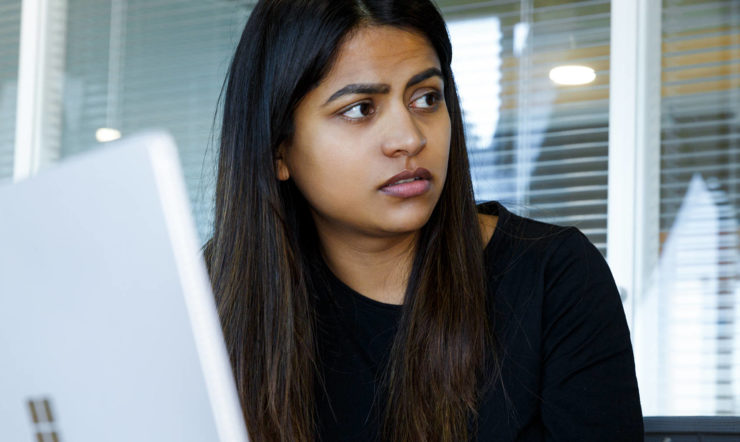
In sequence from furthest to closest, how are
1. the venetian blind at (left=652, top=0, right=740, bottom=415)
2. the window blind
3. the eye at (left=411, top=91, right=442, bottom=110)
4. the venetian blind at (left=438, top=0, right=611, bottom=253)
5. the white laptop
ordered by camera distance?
the window blind, the venetian blind at (left=438, top=0, right=611, bottom=253), the venetian blind at (left=652, top=0, right=740, bottom=415), the eye at (left=411, top=91, right=442, bottom=110), the white laptop

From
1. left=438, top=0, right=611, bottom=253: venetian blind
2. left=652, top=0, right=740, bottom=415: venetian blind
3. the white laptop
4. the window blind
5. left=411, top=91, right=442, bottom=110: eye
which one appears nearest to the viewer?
the white laptop

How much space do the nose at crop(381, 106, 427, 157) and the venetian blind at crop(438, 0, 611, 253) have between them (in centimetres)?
143

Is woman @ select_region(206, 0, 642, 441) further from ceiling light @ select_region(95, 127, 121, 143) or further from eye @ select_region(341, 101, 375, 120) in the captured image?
ceiling light @ select_region(95, 127, 121, 143)

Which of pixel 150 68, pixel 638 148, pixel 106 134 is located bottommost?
pixel 638 148

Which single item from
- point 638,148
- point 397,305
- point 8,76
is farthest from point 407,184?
point 8,76

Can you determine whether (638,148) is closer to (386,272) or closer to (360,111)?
(386,272)

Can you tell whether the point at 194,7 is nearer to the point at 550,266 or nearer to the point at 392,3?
the point at 392,3

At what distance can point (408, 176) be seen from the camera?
1250mm

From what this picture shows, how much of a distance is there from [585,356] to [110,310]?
2.90ft

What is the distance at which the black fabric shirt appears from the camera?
123cm

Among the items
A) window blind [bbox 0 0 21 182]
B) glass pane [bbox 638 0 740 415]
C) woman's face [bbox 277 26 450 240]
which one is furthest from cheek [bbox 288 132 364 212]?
window blind [bbox 0 0 21 182]

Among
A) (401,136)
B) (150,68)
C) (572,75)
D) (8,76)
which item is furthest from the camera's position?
(8,76)

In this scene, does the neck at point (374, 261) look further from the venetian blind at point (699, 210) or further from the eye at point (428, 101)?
the venetian blind at point (699, 210)

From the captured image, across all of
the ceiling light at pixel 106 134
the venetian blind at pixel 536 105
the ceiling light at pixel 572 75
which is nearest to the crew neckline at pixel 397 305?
the venetian blind at pixel 536 105
